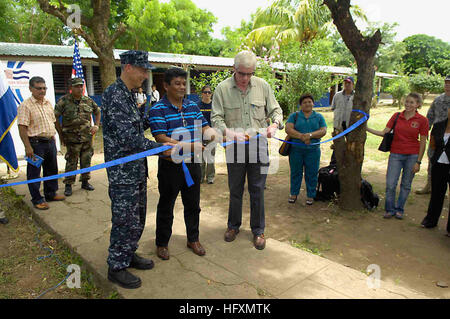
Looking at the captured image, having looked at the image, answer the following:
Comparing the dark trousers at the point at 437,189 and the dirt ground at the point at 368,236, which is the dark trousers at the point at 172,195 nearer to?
the dirt ground at the point at 368,236

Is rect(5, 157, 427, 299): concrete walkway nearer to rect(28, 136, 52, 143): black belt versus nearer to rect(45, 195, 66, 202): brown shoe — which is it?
rect(45, 195, 66, 202): brown shoe

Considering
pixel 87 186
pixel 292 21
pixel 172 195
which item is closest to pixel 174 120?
pixel 172 195

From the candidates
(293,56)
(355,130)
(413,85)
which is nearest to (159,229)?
(355,130)

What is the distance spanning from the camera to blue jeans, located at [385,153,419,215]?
4.43 metres

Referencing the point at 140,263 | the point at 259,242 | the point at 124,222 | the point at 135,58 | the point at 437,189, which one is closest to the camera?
the point at 135,58

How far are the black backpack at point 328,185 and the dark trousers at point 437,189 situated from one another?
1.29 metres

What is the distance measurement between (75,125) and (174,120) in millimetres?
2867

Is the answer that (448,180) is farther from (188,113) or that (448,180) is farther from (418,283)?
(188,113)

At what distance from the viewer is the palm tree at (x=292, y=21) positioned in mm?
19203

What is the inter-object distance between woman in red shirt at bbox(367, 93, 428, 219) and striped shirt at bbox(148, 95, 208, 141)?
299 centimetres

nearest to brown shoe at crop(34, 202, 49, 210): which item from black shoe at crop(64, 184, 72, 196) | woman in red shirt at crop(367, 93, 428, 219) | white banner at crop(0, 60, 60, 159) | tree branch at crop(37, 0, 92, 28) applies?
black shoe at crop(64, 184, 72, 196)

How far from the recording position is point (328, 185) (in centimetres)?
518

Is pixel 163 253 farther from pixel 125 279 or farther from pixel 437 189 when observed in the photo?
pixel 437 189

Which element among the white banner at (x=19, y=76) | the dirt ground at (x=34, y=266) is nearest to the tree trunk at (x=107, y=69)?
the white banner at (x=19, y=76)
